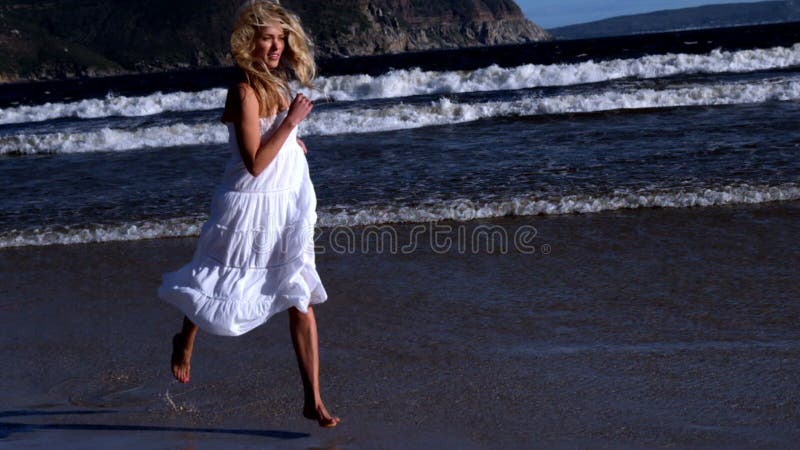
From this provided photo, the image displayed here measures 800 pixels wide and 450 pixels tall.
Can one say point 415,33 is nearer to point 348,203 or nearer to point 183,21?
point 183,21

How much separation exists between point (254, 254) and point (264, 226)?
11 centimetres

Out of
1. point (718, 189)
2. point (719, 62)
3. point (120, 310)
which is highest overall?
point (719, 62)

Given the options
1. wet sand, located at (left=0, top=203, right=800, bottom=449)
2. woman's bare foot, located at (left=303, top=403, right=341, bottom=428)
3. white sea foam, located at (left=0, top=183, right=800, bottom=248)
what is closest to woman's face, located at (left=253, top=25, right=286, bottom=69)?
woman's bare foot, located at (left=303, top=403, right=341, bottom=428)

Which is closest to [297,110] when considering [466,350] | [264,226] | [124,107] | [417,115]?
[264,226]

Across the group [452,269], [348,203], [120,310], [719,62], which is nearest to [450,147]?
[348,203]

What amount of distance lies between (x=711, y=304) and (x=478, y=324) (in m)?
1.28

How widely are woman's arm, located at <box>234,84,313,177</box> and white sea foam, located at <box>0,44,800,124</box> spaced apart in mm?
20268

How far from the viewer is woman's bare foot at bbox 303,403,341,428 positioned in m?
3.44

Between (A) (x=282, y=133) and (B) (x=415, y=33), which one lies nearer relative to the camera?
(A) (x=282, y=133)

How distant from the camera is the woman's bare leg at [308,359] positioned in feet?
11.2

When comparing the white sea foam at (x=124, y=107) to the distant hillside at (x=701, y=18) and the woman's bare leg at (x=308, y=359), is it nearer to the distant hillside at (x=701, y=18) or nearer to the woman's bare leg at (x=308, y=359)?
the woman's bare leg at (x=308, y=359)

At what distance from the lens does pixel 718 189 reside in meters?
7.52

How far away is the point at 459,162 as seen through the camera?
1015 cm

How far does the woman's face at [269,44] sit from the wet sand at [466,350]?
1.41 m
